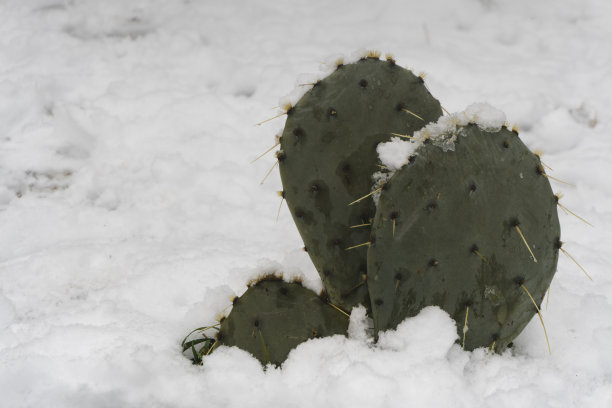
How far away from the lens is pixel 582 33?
3.14 m

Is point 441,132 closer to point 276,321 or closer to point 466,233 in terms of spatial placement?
point 466,233

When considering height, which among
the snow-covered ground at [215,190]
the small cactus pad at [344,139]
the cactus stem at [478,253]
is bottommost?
the snow-covered ground at [215,190]

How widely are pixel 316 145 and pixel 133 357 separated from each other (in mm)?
619

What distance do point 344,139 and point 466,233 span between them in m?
0.33

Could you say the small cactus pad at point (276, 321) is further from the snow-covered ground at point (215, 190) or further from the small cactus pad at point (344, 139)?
the small cactus pad at point (344, 139)

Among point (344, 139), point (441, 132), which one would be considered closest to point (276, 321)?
point (344, 139)

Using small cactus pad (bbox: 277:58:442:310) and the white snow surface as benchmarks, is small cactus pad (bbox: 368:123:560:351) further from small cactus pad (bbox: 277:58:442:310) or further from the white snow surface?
small cactus pad (bbox: 277:58:442:310)

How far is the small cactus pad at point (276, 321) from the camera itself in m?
1.33

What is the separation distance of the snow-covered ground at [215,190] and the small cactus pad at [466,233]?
78mm

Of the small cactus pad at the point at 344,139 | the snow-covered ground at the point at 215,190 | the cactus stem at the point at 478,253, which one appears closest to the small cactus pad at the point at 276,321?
the snow-covered ground at the point at 215,190

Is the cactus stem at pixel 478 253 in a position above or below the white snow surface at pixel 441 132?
below

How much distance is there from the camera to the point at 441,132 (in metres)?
1.22

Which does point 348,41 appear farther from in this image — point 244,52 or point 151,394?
point 151,394

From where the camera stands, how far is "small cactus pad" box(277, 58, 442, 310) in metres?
1.27
